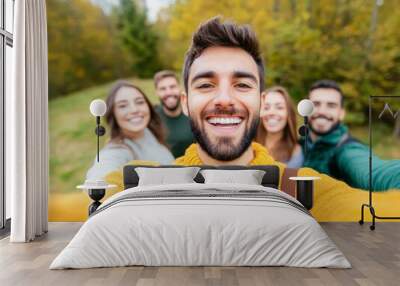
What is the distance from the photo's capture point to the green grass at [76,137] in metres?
7.53

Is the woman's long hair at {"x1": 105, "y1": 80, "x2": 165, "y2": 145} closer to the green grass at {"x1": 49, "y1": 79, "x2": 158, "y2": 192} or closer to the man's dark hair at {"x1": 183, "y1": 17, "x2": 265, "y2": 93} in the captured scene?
the green grass at {"x1": 49, "y1": 79, "x2": 158, "y2": 192}

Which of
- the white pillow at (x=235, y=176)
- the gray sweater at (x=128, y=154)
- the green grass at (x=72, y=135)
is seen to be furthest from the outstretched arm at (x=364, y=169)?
the green grass at (x=72, y=135)

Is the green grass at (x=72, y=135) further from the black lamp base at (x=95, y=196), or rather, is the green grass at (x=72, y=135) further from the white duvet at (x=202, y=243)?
the white duvet at (x=202, y=243)

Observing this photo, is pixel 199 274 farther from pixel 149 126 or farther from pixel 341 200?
pixel 341 200

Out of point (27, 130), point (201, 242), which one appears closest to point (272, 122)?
point (27, 130)

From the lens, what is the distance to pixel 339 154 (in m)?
7.48

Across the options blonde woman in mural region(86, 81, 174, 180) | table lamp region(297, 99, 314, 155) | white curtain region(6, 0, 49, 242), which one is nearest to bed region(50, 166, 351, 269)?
white curtain region(6, 0, 49, 242)

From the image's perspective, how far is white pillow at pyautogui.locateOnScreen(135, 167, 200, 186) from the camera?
6621mm

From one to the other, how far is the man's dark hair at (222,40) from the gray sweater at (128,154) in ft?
2.80

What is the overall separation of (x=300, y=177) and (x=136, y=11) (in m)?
3.12

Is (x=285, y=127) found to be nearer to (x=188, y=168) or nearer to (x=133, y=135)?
(x=188, y=168)

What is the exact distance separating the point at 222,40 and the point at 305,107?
1.40 meters

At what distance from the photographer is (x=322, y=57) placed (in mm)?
7637

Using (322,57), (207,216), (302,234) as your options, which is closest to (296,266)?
(302,234)
